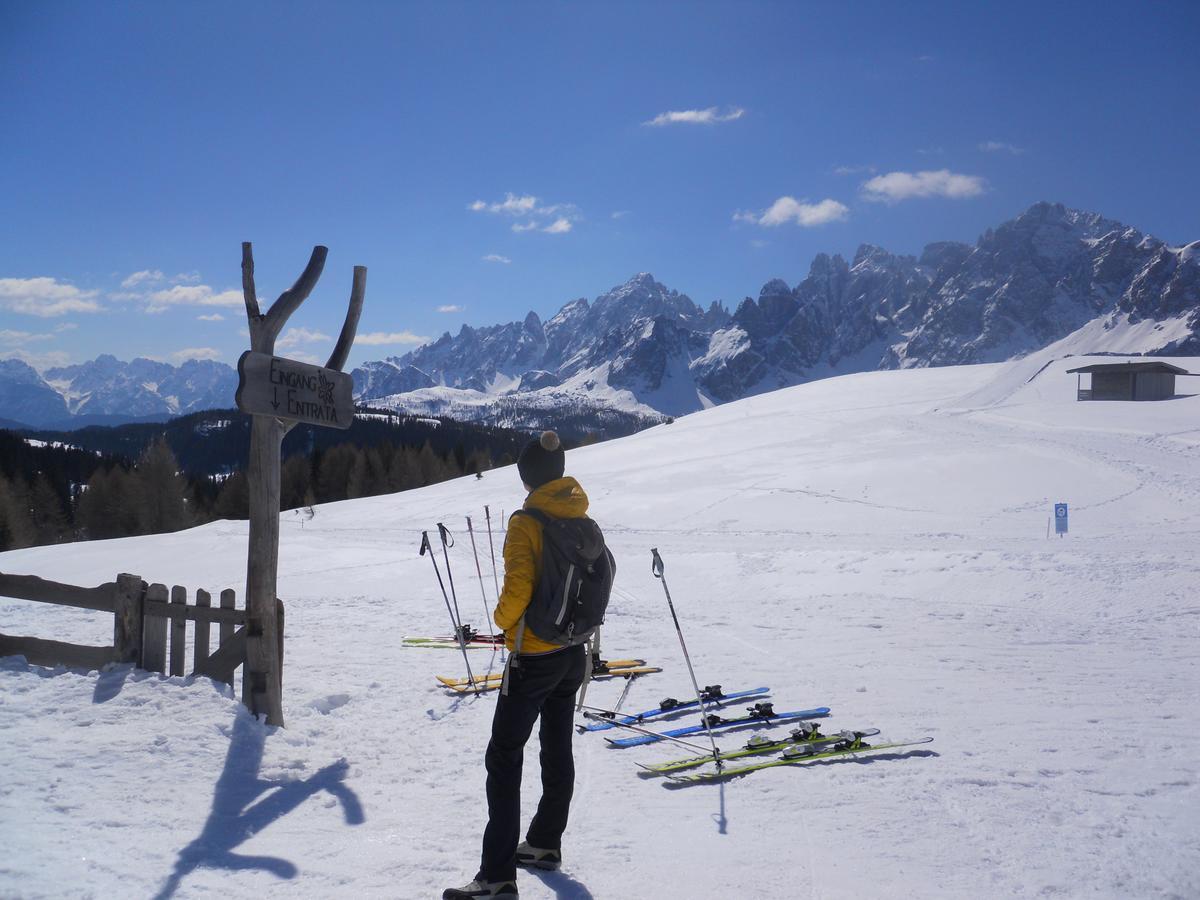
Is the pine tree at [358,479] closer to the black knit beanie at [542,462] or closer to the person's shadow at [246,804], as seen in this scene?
the person's shadow at [246,804]

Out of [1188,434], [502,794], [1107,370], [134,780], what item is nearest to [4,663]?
[134,780]

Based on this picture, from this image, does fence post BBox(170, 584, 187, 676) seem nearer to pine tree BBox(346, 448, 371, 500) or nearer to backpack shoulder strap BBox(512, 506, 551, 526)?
backpack shoulder strap BBox(512, 506, 551, 526)

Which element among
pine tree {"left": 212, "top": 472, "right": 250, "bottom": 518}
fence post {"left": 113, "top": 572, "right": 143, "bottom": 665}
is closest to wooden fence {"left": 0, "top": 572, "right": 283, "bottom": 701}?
fence post {"left": 113, "top": 572, "right": 143, "bottom": 665}

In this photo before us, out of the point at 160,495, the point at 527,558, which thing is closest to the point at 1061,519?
the point at 527,558

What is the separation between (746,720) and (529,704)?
3.82 m

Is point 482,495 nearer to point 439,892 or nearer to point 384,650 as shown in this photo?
point 384,650

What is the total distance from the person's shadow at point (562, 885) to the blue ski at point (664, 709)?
2820mm

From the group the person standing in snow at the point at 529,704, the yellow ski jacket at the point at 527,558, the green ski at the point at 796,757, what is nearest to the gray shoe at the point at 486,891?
the person standing in snow at the point at 529,704

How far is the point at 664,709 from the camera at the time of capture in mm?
8078

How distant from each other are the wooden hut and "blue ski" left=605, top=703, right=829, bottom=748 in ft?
153

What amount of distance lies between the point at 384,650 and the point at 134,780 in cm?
568

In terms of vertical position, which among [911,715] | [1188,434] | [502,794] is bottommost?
[911,715]

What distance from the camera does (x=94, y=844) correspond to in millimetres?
4543

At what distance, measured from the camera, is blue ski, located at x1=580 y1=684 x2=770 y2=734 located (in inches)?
303
